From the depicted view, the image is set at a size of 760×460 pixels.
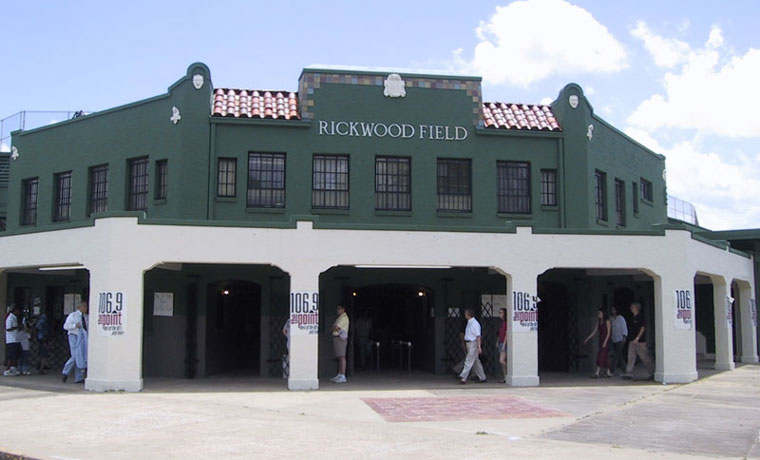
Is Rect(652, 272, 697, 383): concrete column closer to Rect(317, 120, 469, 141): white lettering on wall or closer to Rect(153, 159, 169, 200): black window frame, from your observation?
Rect(317, 120, 469, 141): white lettering on wall

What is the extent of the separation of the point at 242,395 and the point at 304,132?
304 inches

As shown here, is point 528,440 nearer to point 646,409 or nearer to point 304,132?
point 646,409

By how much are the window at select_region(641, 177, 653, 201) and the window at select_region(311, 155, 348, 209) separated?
11.4 metres

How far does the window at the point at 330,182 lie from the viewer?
66.7 feet

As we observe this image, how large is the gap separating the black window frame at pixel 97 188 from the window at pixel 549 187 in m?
12.4

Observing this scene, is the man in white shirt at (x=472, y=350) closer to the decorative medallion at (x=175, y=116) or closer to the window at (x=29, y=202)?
the decorative medallion at (x=175, y=116)

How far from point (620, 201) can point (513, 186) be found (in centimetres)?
483

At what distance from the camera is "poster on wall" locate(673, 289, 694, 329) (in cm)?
1794

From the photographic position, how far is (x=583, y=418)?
1267 cm

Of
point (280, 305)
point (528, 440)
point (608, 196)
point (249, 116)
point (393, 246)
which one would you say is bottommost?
point (528, 440)

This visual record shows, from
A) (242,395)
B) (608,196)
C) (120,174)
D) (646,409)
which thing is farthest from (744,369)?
(120,174)

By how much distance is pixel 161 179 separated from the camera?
799 inches

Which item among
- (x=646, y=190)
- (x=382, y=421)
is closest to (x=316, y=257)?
(x=382, y=421)

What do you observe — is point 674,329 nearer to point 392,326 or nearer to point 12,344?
point 392,326
